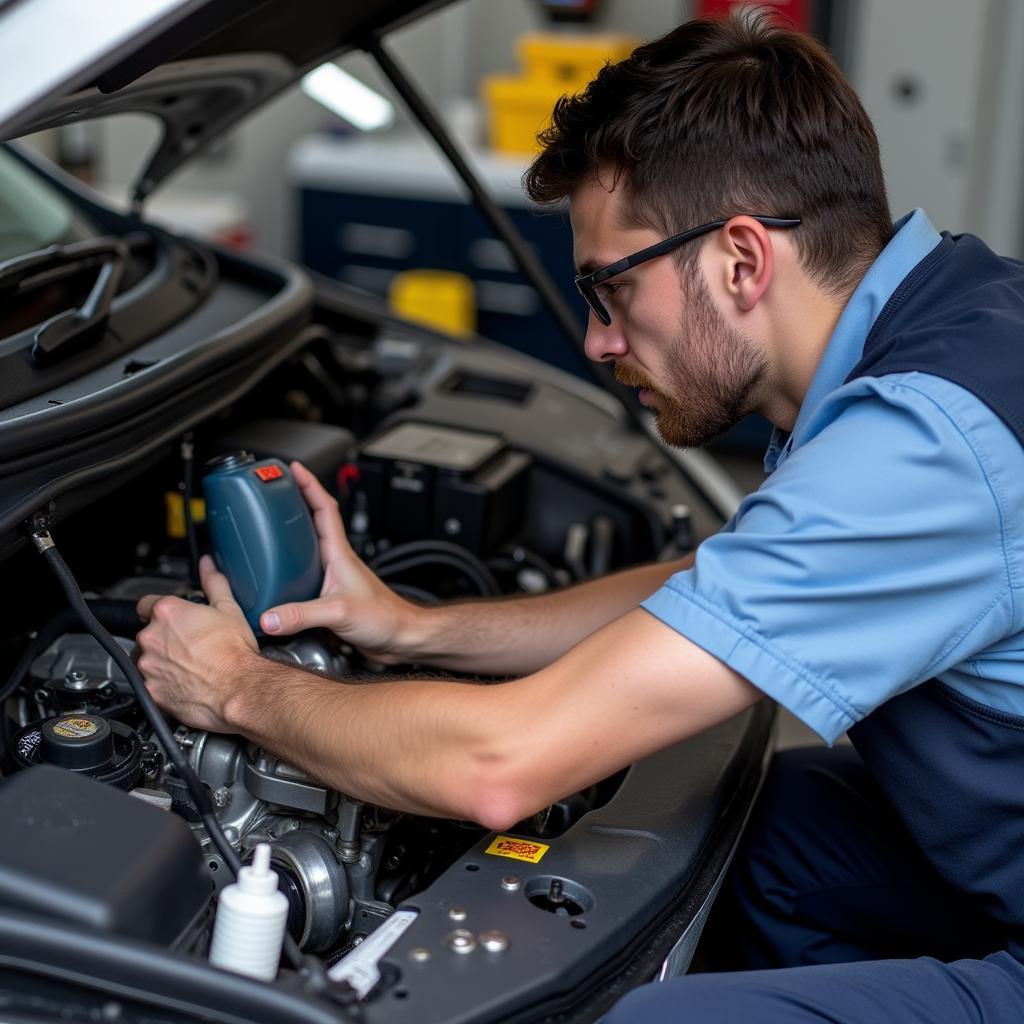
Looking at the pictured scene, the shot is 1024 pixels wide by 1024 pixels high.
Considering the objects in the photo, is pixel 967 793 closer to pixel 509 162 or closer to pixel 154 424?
pixel 154 424

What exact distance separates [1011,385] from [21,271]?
1.07 metres

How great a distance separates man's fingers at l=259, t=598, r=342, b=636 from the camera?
1.37 m

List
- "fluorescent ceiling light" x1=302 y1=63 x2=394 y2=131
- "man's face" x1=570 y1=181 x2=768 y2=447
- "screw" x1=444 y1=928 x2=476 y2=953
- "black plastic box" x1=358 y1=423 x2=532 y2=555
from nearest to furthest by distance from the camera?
"screw" x1=444 y1=928 x2=476 y2=953 → "man's face" x1=570 y1=181 x2=768 y2=447 → "black plastic box" x1=358 y1=423 x2=532 y2=555 → "fluorescent ceiling light" x1=302 y1=63 x2=394 y2=131

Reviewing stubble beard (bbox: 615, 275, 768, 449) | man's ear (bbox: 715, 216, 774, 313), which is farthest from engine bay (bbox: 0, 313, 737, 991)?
man's ear (bbox: 715, 216, 774, 313)

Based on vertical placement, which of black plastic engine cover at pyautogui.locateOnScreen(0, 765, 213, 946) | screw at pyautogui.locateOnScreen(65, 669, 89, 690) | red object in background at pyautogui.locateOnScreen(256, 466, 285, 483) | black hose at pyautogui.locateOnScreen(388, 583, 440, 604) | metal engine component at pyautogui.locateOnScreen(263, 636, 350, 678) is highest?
red object in background at pyautogui.locateOnScreen(256, 466, 285, 483)

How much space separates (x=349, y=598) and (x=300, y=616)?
85 mm

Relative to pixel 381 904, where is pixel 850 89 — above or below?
above

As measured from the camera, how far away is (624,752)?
1108 mm

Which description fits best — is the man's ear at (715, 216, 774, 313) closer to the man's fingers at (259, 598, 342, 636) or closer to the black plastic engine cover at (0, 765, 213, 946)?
the man's fingers at (259, 598, 342, 636)

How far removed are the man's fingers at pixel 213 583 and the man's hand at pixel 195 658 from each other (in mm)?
32

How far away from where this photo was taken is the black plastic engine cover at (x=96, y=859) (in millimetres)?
912

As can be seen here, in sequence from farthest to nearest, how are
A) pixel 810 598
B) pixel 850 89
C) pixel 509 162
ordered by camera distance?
pixel 509 162, pixel 850 89, pixel 810 598

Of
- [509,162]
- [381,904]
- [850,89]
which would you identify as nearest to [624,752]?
[381,904]

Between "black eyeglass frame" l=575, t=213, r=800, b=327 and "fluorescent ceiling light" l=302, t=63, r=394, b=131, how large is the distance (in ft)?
2.75
